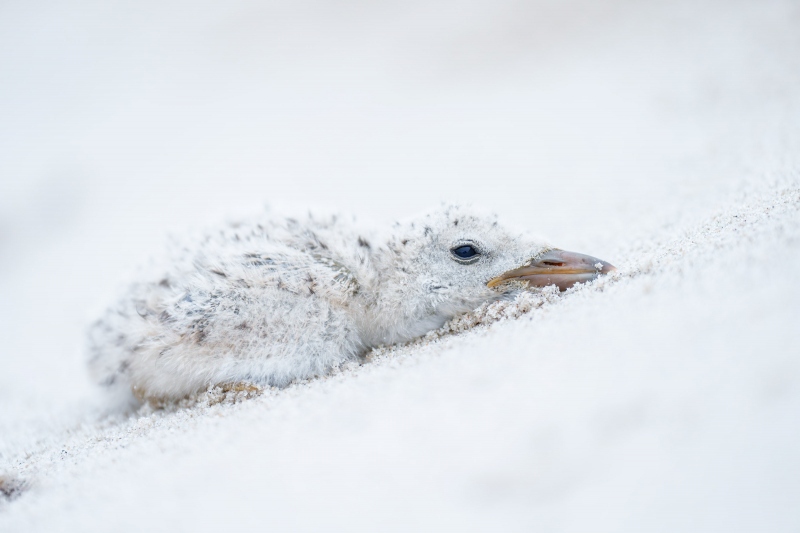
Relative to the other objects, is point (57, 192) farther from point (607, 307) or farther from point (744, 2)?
point (744, 2)

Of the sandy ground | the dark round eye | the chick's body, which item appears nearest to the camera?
the sandy ground

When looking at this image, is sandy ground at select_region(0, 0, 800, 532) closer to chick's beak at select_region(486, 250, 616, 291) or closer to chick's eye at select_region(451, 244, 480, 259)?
chick's beak at select_region(486, 250, 616, 291)

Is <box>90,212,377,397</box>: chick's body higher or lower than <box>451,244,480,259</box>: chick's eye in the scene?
lower

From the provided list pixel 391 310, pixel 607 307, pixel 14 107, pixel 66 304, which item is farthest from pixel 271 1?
pixel 607 307

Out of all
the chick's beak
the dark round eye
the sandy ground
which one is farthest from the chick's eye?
the sandy ground

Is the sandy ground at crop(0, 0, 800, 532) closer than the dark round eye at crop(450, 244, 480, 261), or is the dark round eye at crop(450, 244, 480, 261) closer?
the sandy ground at crop(0, 0, 800, 532)

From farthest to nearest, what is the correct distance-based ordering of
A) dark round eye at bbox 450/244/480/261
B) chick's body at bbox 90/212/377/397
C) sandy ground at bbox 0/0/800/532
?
dark round eye at bbox 450/244/480/261 → chick's body at bbox 90/212/377/397 → sandy ground at bbox 0/0/800/532
